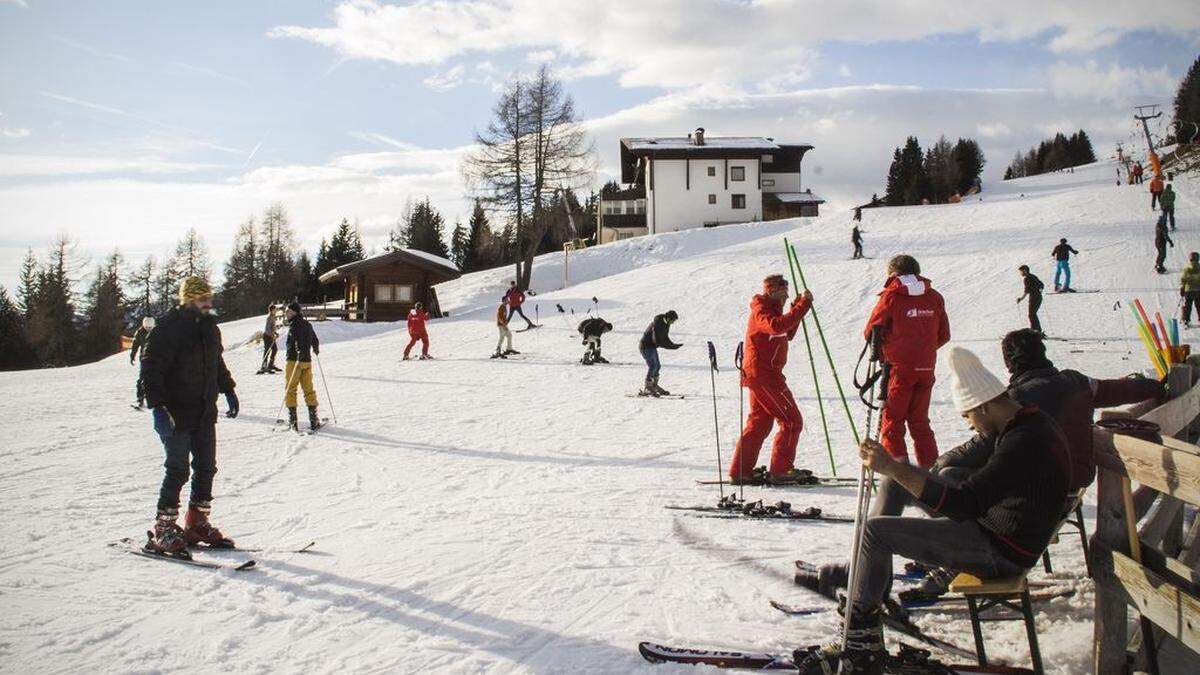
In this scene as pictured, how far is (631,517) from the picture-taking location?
19.0 ft

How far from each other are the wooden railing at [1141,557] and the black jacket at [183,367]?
17.8ft

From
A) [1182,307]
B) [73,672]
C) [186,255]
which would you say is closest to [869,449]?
[73,672]

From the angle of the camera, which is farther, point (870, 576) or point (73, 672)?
point (73, 672)

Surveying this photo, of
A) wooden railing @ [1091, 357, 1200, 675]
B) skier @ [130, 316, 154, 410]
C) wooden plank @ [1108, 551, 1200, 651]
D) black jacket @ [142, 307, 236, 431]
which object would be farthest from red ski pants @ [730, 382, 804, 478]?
skier @ [130, 316, 154, 410]

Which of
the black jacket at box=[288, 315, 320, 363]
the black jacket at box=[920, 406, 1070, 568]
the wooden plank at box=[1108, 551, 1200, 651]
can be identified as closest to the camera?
the wooden plank at box=[1108, 551, 1200, 651]

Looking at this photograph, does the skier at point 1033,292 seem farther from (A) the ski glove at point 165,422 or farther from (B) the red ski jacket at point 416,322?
(A) the ski glove at point 165,422

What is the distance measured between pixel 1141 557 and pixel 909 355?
3035 millimetres

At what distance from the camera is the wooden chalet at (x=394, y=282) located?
108 feet

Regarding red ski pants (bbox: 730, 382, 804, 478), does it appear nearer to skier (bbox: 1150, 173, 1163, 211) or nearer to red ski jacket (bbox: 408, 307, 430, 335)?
red ski jacket (bbox: 408, 307, 430, 335)

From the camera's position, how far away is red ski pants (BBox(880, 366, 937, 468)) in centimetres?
582

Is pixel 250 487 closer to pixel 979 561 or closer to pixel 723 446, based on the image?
pixel 723 446

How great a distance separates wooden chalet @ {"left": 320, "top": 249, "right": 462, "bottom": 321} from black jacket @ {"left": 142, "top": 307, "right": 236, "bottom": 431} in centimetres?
2765

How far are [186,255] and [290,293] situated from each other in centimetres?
1466

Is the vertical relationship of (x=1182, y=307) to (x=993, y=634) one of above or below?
above
